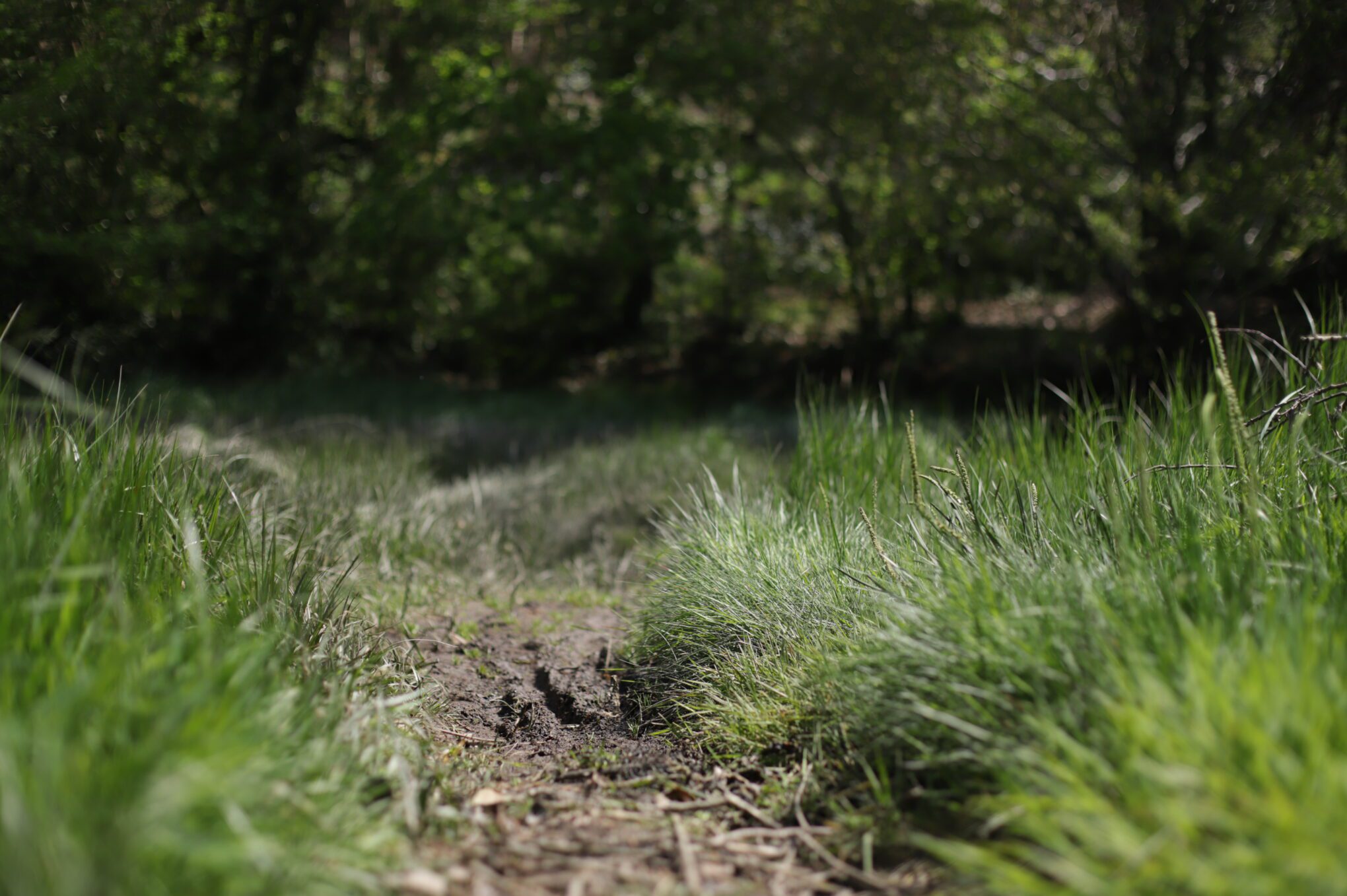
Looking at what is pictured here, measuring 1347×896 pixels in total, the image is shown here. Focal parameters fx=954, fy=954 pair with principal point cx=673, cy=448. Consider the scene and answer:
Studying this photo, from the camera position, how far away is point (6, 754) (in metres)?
1.33

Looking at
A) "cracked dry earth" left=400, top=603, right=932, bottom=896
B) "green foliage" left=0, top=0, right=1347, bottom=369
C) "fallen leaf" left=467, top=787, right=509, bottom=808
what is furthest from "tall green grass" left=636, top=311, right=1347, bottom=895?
"green foliage" left=0, top=0, right=1347, bottom=369

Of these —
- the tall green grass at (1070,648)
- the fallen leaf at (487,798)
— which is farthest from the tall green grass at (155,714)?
the tall green grass at (1070,648)

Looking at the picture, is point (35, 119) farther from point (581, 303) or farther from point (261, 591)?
point (581, 303)

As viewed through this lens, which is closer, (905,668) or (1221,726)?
(1221,726)

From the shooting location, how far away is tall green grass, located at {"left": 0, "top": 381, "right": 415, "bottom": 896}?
4.31ft

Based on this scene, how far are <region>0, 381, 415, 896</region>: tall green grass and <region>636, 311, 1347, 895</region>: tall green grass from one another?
3.22 ft

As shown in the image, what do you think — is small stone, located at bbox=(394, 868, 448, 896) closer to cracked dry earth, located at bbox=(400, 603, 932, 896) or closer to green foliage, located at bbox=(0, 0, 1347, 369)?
cracked dry earth, located at bbox=(400, 603, 932, 896)

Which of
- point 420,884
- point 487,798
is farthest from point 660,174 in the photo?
point 420,884

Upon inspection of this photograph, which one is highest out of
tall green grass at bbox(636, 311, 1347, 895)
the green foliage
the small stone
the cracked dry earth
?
the green foliage

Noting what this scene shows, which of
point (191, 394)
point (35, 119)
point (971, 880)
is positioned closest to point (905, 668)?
point (971, 880)

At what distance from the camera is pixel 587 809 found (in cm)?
217

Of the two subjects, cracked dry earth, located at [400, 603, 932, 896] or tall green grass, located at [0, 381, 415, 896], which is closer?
tall green grass, located at [0, 381, 415, 896]

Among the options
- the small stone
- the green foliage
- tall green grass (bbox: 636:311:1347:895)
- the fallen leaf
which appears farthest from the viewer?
the green foliage

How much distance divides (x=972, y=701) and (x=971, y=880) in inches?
12.6
